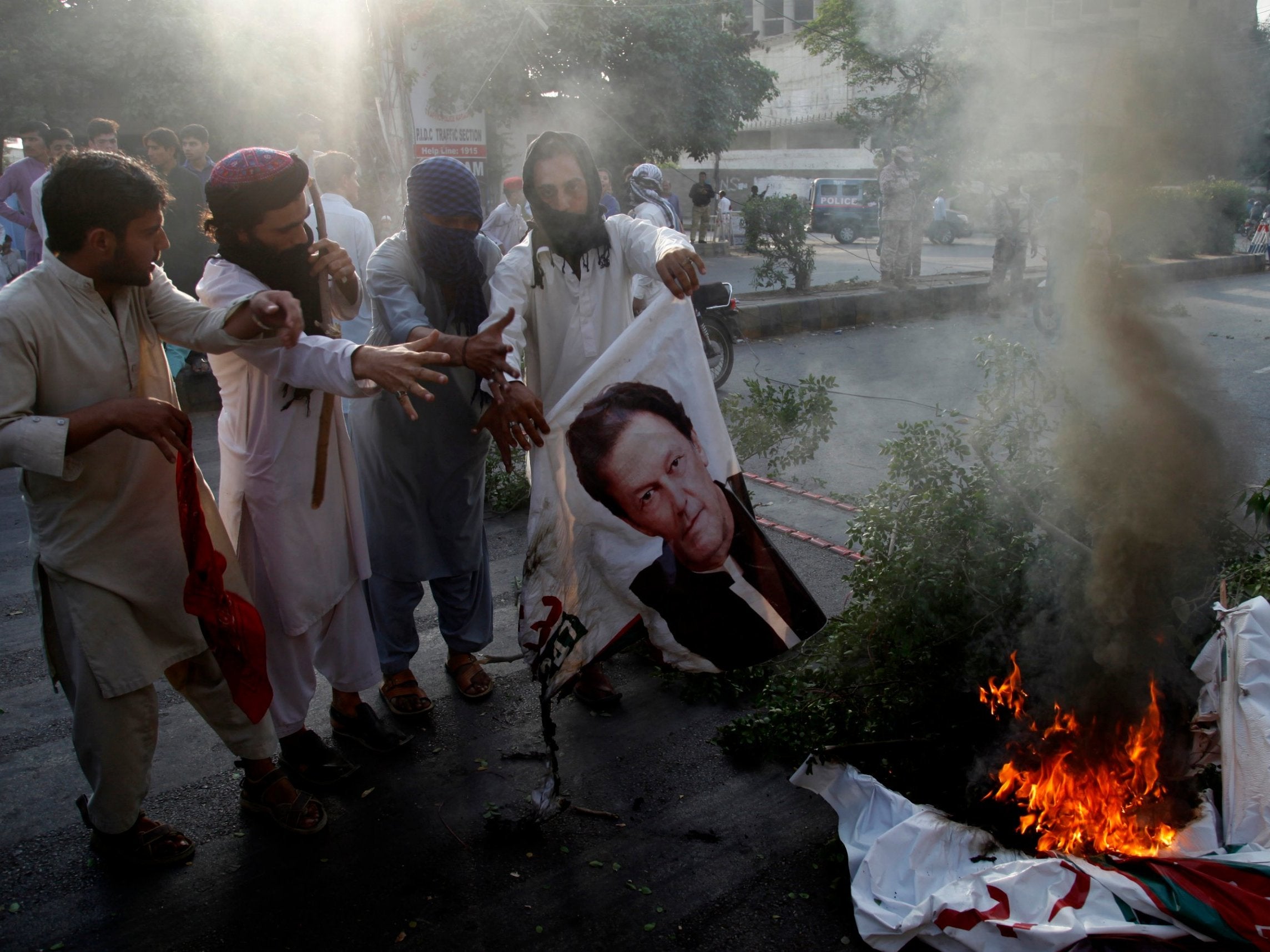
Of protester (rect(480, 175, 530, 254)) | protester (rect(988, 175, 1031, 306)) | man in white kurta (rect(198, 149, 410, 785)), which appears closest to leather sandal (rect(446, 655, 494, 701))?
man in white kurta (rect(198, 149, 410, 785))

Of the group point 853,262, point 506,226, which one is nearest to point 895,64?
point 506,226

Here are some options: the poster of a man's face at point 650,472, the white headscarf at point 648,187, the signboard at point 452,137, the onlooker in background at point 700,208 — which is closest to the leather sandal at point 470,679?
the poster of a man's face at point 650,472

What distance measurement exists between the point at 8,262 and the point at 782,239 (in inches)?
382

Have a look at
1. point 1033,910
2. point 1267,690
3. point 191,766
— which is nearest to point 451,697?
point 191,766

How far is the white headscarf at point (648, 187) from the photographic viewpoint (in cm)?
877

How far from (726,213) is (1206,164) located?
24.6 meters

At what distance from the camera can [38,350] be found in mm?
2375

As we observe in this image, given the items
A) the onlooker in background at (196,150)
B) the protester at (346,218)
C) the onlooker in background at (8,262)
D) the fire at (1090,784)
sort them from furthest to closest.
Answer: the onlooker in background at (8,262), the onlooker in background at (196,150), the protester at (346,218), the fire at (1090,784)

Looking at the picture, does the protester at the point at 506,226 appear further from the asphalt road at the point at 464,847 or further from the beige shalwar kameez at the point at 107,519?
the beige shalwar kameez at the point at 107,519

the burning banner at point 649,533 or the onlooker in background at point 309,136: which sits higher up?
the onlooker in background at point 309,136

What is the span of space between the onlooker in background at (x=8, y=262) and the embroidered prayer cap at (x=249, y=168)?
28.3ft

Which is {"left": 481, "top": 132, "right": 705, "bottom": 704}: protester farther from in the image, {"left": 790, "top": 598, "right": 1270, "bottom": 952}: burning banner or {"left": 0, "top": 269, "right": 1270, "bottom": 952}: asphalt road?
{"left": 790, "top": 598, "right": 1270, "bottom": 952}: burning banner

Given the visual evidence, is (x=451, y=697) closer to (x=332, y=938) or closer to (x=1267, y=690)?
(x=332, y=938)

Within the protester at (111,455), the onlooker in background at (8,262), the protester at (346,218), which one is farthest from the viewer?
the onlooker in background at (8,262)
